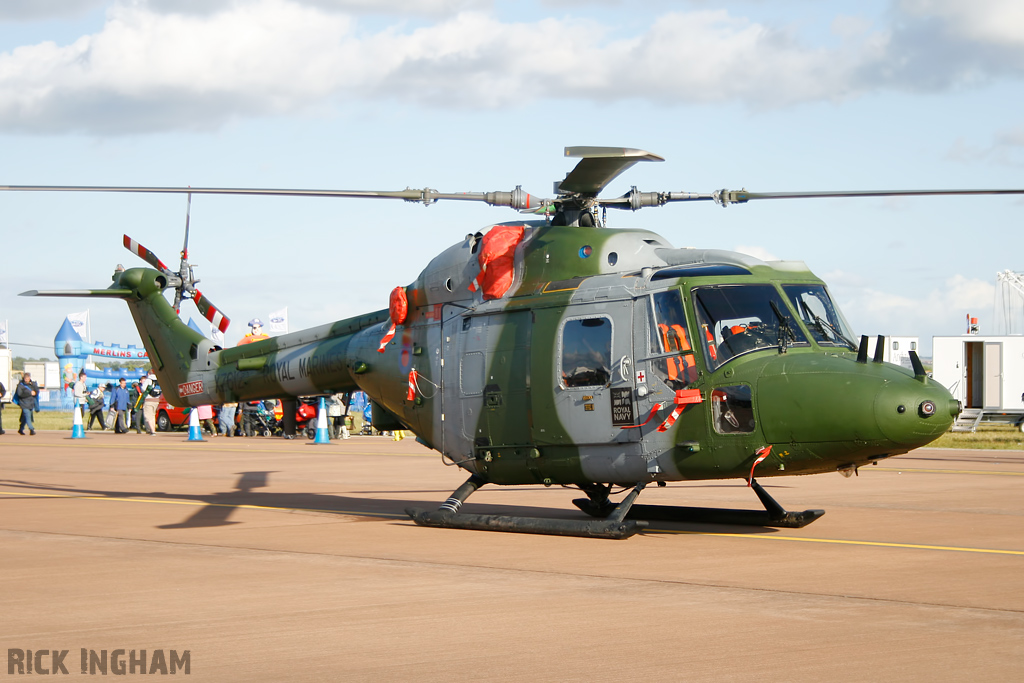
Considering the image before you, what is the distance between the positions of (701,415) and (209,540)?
507 cm

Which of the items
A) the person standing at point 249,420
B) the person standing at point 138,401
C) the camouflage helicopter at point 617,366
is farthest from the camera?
the person standing at point 138,401

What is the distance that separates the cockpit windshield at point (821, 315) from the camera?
10234 millimetres

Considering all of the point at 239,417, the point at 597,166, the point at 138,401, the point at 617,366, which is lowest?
the point at 239,417

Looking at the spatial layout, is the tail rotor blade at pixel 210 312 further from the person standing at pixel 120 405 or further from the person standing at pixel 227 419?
the person standing at pixel 120 405

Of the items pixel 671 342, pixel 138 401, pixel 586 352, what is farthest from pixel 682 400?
pixel 138 401

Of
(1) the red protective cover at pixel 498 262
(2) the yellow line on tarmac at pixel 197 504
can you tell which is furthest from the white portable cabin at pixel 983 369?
(1) the red protective cover at pixel 498 262

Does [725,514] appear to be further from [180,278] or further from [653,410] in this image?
[180,278]

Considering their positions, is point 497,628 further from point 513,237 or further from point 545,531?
point 513,237

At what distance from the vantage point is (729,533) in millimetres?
11117

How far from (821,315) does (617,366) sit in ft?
6.62

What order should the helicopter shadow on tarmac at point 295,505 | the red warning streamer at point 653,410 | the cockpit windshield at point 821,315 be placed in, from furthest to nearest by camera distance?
1. the helicopter shadow on tarmac at point 295,505
2. the red warning streamer at point 653,410
3. the cockpit windshield at point 821,315

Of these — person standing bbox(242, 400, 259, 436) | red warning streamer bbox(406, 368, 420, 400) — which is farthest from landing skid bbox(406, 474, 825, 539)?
person standing bbox(242, 400, 259, 436)

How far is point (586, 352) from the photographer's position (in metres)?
10.9

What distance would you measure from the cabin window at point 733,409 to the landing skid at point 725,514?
0.73 meters
